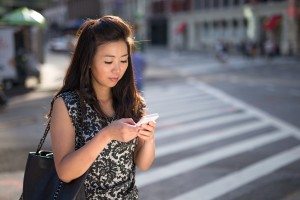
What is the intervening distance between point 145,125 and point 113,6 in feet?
267

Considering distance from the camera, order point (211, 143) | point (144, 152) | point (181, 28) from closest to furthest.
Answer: point (144, 152) < point (211, 143) < point (181, 28)

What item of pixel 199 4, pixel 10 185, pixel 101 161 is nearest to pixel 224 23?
pixel 199 4

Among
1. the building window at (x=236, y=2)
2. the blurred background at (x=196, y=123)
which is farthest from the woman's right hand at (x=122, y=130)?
the building window at (x=236, y=2)

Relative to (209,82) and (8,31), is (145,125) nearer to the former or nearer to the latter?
(8,31)

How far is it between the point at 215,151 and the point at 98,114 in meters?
6.25

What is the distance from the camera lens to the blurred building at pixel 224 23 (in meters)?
41.7

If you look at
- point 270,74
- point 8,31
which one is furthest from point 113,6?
point 8,31

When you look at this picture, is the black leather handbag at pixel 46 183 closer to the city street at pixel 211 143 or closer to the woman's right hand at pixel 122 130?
the woman's right hand at pixel 122 130

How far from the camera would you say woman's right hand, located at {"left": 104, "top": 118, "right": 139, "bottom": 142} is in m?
2.14

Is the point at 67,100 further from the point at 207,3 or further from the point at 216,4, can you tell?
the point at 207,3

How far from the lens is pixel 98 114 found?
7.84 ft

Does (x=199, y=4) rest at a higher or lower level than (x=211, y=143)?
higher

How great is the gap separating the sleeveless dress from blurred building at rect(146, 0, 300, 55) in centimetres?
3825

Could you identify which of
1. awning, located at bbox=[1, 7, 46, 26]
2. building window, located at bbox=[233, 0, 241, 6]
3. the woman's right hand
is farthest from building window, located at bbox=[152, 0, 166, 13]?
the woman's right hand
